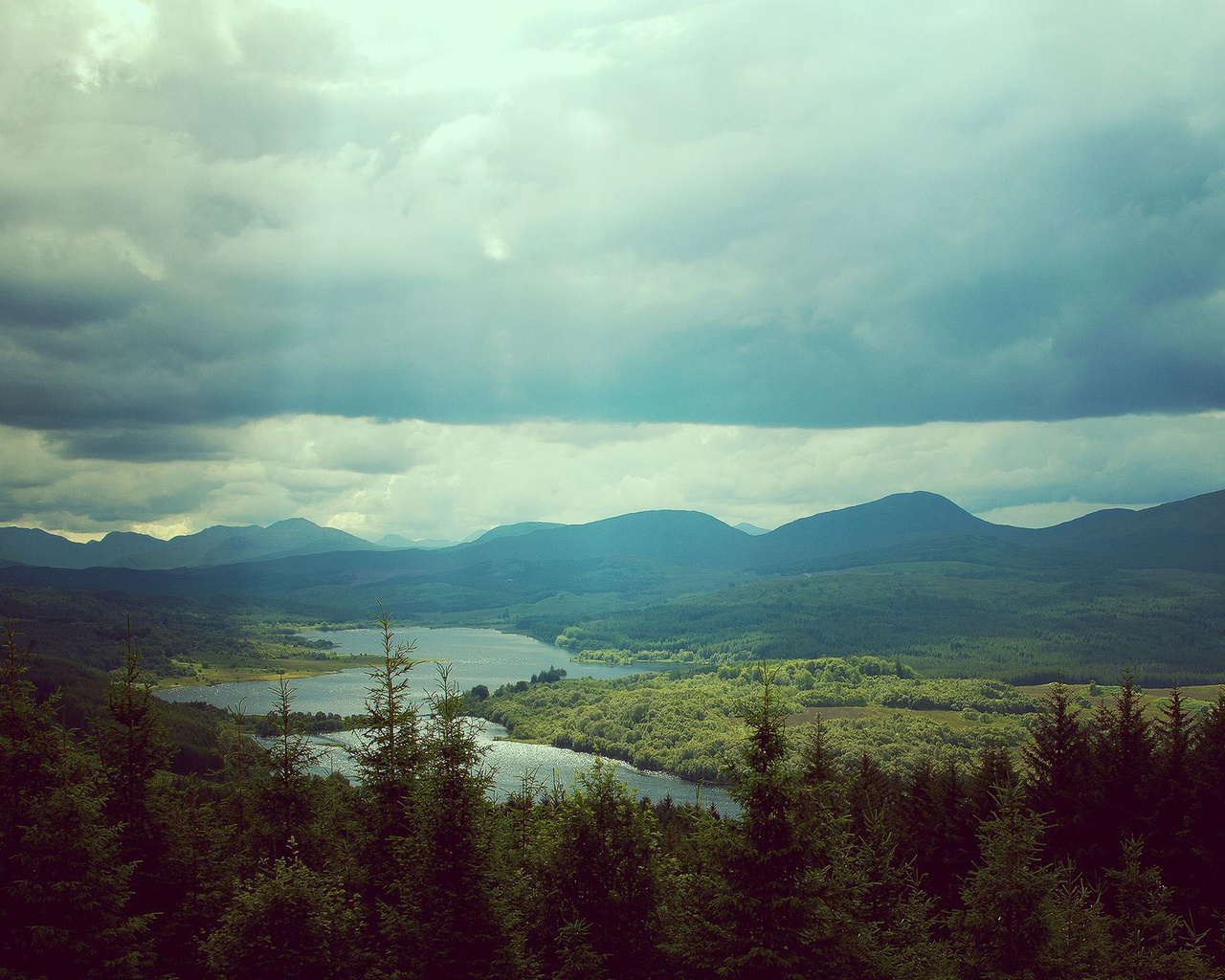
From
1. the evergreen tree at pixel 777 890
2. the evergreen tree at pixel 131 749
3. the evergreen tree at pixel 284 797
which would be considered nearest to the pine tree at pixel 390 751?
the evergreen tree at pixel 284 797

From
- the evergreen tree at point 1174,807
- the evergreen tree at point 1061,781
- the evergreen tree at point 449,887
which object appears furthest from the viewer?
the evergreen tree at point 1061,781

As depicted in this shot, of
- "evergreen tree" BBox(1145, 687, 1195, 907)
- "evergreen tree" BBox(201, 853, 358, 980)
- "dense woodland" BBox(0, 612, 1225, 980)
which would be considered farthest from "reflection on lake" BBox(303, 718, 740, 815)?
"evergreen tree" BBox(201, 853, 358, 980)

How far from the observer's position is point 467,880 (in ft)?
62.4

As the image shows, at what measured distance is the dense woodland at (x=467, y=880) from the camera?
17625 mm

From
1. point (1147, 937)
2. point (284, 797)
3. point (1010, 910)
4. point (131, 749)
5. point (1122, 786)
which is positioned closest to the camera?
point (1010, 910)

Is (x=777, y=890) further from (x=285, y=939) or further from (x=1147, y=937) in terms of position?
(x=1147, y=937)

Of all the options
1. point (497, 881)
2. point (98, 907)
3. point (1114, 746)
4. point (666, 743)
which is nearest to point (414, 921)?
point (497, 881)

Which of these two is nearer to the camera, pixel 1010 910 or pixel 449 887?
pixel 1010 910

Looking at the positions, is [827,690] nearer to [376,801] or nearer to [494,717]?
[494,717]

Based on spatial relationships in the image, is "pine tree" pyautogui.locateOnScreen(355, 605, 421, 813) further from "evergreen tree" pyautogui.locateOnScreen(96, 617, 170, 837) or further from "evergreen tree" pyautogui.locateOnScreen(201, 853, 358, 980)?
"evergreen tree" pyautogui.locateOnScreen(96, 617, 170, 837)

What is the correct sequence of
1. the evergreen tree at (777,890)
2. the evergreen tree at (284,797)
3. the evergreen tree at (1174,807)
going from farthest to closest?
the evergreen tree at (1174,807) → the evergreen tree at (284,797) → the evergreen tree at (777,890)

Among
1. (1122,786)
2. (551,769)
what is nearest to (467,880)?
(1122,786)

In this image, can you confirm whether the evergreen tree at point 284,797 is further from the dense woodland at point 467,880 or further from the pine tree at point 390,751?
the pine tree at point 390,751

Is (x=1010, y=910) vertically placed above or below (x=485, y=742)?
above
